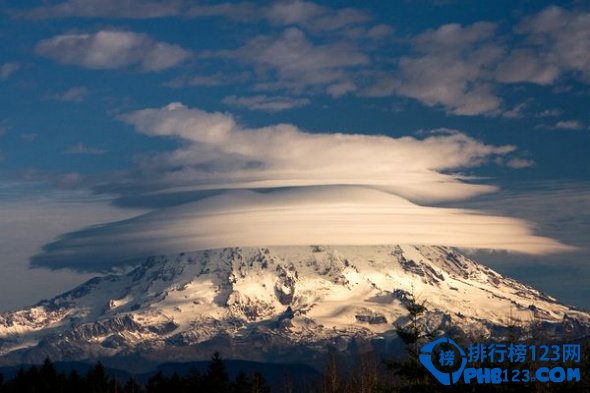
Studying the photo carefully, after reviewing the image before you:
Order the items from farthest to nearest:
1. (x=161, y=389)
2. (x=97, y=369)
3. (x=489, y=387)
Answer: (x=97, y=369) < (x=161, y=389) < (x=489, y=387)

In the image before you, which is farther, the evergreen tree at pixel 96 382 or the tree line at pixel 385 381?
the evergreen tree at pixel 96 382

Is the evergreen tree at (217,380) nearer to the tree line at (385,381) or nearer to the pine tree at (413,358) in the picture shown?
the tree line at (385,381)

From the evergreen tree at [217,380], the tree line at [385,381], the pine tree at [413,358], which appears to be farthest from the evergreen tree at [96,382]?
the pine tree at [413,358]

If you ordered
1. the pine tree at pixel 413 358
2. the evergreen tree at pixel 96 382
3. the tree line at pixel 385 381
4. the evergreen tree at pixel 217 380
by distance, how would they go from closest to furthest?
the pine tree at pixel 413 358
the tree line at pixel 385 381
the evergreen tree at pixel 217 380
the evergreen tree at pixel 96 382

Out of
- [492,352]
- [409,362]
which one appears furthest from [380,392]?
[492,352]

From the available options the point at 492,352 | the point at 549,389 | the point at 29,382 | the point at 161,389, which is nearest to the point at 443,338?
the point at 492,352

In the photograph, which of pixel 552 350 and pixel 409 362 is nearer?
pixel 409 362

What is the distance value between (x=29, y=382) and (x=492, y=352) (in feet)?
355

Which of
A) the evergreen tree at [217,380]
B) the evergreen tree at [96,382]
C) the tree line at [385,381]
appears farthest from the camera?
the evergreen tree at [96,382]

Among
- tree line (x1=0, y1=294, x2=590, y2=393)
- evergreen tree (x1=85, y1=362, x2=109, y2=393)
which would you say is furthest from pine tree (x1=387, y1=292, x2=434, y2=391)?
evergreen tree (x1=85, y1=362, x2=109, y2=393)

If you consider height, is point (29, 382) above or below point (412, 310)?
below

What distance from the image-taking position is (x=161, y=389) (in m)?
167

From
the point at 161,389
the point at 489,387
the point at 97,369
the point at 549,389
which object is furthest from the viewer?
the point at 97,369

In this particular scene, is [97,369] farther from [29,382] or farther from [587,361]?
[587,361]
